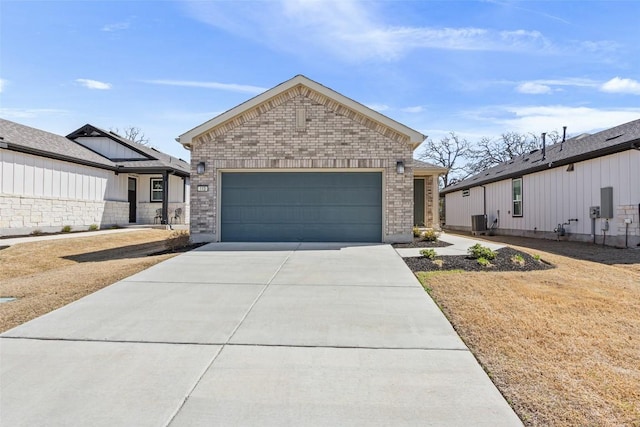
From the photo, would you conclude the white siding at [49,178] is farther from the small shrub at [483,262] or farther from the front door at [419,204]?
the small shrub at [483,262]

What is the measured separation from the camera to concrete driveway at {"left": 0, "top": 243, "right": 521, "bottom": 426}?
2711mm

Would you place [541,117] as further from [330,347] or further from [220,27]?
[330,347]

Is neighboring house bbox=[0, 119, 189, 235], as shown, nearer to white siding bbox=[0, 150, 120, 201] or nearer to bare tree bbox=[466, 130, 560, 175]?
white siding bbox=[0, 150, 120, 201]

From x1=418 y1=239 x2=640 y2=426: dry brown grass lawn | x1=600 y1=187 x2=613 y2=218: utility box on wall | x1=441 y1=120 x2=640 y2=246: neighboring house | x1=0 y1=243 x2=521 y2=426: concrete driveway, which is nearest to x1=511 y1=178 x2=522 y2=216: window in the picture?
x1=441 y1=120 x2=640 y2=246: neighboring house

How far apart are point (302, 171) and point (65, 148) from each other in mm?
13005

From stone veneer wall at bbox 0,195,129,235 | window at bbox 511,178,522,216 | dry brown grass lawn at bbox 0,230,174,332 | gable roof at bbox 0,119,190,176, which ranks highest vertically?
gable roof at bbox 0,119,190,176

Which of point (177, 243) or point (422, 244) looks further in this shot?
point (177, 243)

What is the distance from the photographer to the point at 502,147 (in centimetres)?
4059

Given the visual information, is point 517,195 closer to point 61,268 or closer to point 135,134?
point 61,268

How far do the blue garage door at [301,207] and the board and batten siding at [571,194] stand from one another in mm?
7569

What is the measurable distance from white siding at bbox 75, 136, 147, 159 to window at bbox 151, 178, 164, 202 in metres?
1.62

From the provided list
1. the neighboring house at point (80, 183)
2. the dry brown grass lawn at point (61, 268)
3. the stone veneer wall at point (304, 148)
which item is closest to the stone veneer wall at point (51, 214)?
the neighboring house at point (80, 183)

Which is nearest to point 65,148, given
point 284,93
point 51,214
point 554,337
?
point 51,214

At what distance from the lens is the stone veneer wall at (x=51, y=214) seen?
13613 mm
